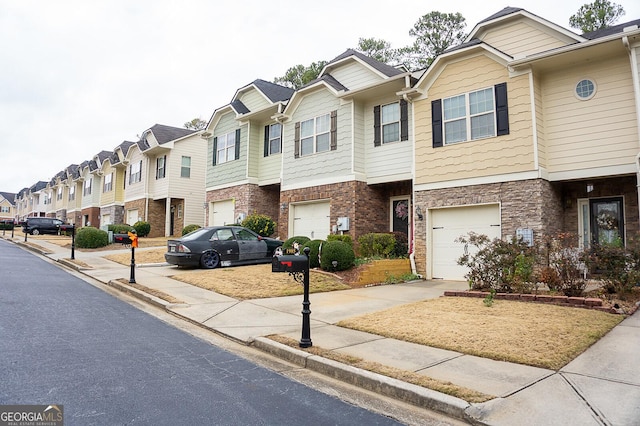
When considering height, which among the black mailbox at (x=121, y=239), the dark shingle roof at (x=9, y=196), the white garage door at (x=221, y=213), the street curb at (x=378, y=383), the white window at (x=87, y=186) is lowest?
the street curb at (x=378, y=383)

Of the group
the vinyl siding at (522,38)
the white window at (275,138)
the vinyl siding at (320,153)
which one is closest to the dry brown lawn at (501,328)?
the vinyl siding at (522,38)

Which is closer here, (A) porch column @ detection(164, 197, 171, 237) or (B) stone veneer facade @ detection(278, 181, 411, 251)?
(B) stone veneer facade @ detection(278, 181, 411, 251)

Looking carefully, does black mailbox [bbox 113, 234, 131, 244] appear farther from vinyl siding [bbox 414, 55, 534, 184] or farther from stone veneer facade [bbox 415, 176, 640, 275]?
stone veneer facade [bbox 415, 176, 640, 275]

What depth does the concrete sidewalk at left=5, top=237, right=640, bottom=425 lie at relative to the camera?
11.8ft

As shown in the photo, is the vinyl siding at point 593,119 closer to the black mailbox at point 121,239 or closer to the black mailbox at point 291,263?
the black mailbox at point 291,263

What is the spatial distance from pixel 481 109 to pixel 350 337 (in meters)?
9.23

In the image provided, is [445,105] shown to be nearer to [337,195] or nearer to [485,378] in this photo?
[337,195]

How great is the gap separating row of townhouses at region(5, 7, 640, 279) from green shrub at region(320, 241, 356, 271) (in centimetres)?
259

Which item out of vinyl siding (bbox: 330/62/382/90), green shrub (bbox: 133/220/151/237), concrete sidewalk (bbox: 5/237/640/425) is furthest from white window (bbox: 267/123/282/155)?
concrete sidewalk (bbox: 5/237/640/425)

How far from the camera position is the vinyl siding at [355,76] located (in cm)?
1590

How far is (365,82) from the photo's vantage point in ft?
53.1

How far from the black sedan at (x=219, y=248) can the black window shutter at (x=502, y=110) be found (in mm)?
8387

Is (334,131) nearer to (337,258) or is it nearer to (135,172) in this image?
(337,258)

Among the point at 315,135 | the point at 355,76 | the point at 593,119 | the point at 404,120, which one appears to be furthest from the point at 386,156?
the point at 593,119
